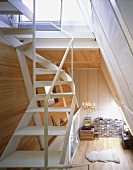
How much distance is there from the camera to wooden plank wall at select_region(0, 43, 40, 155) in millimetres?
2741

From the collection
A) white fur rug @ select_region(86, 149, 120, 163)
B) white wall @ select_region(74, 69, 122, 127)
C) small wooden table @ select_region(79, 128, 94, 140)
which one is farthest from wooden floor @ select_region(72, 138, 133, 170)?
white wall @ select_region(74, 69, 122, 127)

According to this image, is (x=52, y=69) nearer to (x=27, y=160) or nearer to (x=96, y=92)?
(x=27, y=160)

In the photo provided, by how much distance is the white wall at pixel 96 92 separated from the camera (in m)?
10.5

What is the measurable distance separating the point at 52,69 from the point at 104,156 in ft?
16.2

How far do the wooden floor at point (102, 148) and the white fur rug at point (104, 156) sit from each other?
0.60 feet

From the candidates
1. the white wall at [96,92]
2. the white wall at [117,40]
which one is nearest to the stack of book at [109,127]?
the white wall at [96,92]

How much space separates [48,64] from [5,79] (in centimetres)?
140

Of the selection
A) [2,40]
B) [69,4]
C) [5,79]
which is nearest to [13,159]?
[5,79]

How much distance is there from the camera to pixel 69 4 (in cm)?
548

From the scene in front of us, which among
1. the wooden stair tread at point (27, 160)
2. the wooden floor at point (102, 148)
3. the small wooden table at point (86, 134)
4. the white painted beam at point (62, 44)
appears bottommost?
the wooden floor at point (102, 148)

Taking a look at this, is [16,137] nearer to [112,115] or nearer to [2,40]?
[2,40]

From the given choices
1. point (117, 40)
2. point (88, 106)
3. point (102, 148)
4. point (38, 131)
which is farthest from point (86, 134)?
point (117, 40)

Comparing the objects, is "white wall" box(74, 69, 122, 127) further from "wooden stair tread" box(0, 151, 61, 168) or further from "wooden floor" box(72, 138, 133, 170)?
"wooden stair tread" box(0, 151, 61, 168)

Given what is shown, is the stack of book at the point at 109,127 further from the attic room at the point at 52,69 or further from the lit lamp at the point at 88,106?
the attic room at the point at 52,69
